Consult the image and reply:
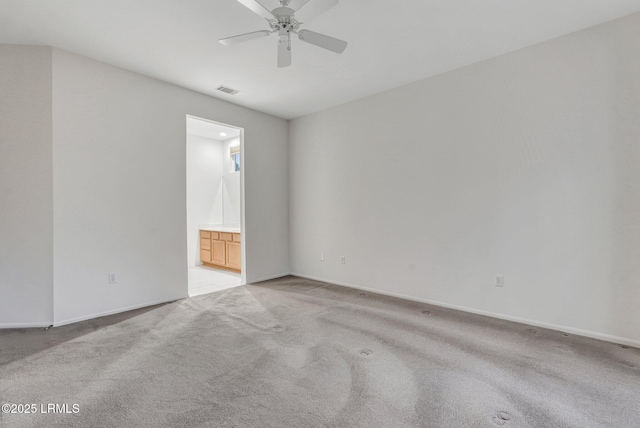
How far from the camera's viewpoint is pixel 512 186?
320cm

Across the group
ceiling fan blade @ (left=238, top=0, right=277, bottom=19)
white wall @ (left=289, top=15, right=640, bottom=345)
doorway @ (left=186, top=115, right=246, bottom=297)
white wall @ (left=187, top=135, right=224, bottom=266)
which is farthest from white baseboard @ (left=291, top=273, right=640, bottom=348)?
white wall @ (left=187, top=135, right=224, bottom=266)

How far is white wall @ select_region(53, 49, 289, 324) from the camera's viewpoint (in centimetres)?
316

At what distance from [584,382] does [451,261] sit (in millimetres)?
1698

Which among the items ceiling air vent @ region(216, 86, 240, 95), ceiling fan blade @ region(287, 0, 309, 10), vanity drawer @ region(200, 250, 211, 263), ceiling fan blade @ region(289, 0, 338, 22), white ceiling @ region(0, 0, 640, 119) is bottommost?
vanity drawer @ region(200, 250, 211, 263)

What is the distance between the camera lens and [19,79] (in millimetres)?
3041

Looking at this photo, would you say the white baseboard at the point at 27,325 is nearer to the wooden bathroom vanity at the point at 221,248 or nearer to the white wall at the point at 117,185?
the white wall at the point at 117,185

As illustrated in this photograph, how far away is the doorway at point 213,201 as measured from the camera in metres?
5.86

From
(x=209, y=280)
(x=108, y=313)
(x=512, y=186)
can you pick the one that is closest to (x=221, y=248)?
(x=209, y=280)

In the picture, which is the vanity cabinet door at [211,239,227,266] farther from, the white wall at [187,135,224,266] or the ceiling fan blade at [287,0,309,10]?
the ceiling fan blade at [287,0,309,10]

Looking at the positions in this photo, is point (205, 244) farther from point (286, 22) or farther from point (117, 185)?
point (286, 22)

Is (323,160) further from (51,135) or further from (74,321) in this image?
(74,321)

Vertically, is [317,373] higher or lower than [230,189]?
lower

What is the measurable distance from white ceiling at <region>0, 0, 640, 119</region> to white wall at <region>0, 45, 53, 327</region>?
0.98ft

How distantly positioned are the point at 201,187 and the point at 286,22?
5.34 meters
